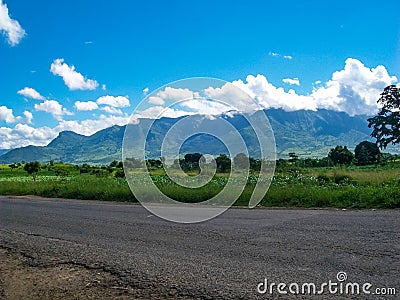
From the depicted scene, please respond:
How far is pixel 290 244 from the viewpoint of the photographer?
6.89 metres

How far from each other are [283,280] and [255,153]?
14.7 feet

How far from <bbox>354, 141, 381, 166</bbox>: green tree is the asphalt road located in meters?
56.1

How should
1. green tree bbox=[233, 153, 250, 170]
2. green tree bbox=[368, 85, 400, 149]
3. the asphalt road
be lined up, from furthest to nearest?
green tree bbox=[368, 85, 400, 149]
green tree bbox=[233, 153, 250, 170]
the asphalt road

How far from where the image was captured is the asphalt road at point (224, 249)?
4.99 m

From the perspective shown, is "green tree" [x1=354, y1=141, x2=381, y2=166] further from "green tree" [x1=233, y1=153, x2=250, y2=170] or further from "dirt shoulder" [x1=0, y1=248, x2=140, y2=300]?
"dirt shoulder" [x1=0, y1=248, x2=140, y2=300]

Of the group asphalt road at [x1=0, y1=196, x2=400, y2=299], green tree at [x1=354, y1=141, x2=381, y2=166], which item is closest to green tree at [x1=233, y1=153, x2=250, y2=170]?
asphalt road at [x1=0, y1=196, x2=400, y2=299]

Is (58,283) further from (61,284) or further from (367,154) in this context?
(367,154)

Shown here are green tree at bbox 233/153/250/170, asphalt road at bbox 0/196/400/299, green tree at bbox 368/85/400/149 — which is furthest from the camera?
green tree at bbox 368/85/400/149

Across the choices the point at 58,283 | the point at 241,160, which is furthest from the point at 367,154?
the point at 58,283

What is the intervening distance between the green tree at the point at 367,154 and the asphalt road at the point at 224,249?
5615 cm

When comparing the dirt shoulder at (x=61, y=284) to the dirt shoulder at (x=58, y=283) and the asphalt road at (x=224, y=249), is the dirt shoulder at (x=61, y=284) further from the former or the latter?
the asphalt road at (x=224, y=249)

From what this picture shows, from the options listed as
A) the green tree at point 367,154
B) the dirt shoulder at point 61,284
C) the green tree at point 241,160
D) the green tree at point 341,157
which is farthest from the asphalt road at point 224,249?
the green tree at point 367,154

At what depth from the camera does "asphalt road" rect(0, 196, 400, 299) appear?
499cm

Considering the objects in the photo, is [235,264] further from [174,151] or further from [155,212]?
[155,212]
